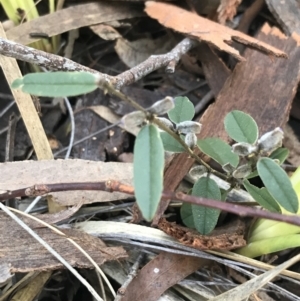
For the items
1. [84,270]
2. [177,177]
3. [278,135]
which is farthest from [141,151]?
[84,270]

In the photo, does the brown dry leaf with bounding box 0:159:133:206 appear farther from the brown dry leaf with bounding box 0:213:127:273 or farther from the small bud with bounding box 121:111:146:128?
the small bud with bounding box 121:111:146:128

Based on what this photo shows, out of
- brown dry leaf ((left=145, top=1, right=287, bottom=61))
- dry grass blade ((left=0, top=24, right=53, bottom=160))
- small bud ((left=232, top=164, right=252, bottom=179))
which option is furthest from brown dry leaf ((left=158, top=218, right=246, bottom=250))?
brown dry leaf ((left=145, top=1, right=287, bottom=61))

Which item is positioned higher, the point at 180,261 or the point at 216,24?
the point at 216,24

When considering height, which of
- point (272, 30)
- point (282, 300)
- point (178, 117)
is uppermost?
point (272, 30)

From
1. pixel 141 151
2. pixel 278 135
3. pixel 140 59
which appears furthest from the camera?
pixel 140 59

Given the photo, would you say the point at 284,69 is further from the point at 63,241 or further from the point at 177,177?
the point at 63,241

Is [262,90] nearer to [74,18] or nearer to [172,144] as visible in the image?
[172,144]
